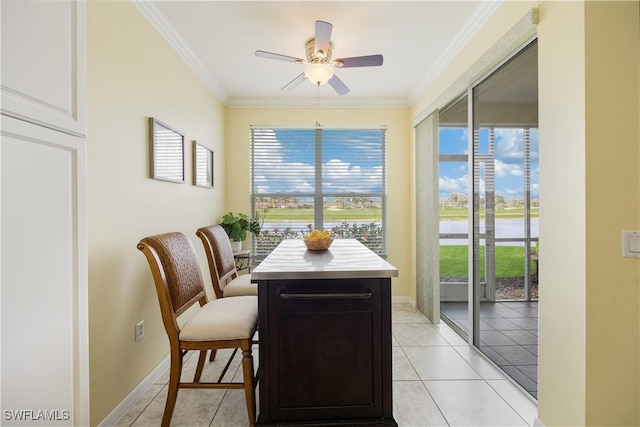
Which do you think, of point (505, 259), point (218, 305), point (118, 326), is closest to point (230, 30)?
point (218, 305)

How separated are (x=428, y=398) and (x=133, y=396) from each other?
1.90m

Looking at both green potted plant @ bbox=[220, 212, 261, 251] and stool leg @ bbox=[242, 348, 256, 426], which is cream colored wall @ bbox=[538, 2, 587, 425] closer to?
stool leg @ bbox=[242, 348, 256, 426]

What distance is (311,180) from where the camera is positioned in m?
4.12

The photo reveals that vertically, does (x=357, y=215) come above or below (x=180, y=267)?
above

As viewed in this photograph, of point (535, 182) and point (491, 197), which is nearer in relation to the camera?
point (535, 182)

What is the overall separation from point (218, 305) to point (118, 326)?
57 cm

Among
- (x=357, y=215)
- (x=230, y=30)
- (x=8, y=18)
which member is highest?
(x=230, y=30)

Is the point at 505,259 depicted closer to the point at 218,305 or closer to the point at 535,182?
the point at 535,182

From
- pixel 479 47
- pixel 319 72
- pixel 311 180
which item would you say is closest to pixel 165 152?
pixel 319 72

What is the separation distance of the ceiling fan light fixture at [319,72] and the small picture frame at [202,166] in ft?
4.37

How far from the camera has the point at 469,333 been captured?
8.96 ft

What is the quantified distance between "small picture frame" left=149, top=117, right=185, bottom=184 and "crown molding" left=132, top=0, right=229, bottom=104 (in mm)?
700

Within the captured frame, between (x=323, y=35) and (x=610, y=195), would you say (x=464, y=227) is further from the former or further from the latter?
(x=323, y=35)

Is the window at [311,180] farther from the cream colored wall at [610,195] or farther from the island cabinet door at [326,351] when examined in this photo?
the cream colored wall at [610,195]
